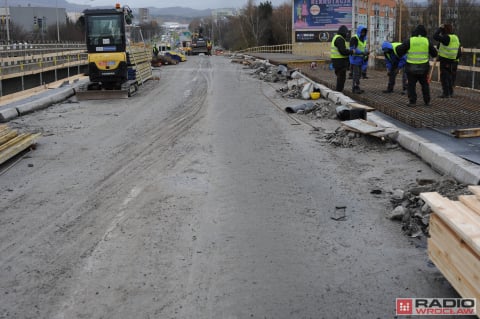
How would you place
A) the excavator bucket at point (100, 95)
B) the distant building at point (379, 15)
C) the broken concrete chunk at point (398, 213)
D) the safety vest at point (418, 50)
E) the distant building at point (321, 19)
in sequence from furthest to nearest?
1. the distant building at point (321, 19)
2. the distant building at point (379, 15)
3. the excavator bucket at point (100, 95)
4. the safety vest at point (418, 50)
5. the broken concrete chunk at point (398, 213)

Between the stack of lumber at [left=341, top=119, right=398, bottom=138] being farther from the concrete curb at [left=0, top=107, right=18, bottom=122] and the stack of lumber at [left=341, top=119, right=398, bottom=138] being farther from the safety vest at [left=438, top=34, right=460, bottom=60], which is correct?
the concrete curb at [left=0, top=107, right=18, bottom=122]

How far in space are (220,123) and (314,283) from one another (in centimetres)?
895

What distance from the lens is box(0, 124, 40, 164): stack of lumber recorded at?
10047 millimetres

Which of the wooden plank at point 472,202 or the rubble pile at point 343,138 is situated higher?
the wooden plank at point 472,202

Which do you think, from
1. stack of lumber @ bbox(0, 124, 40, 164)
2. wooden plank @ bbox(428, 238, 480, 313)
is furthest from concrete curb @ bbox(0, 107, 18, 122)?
wooden plank @ bbox(428, 238, 480, 313)

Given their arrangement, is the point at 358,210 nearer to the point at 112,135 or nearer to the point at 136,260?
the point at 136,260

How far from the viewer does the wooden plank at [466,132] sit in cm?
974

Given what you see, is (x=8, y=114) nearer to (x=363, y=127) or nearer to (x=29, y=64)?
(x=363, y=127)

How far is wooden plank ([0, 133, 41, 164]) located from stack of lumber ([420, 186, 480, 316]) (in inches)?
302

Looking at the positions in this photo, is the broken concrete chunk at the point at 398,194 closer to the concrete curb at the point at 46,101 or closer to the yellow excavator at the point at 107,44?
the concrete curb at the point at 46,101

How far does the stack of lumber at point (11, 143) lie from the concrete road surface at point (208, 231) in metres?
0.21

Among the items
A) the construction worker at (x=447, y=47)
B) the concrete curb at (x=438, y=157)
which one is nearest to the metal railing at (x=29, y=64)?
the construction worker at (x=447, y=47)

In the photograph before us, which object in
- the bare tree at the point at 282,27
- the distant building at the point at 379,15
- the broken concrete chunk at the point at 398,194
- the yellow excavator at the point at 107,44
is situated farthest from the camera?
the bare tree at the point at 282,27

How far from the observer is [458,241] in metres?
4.27
